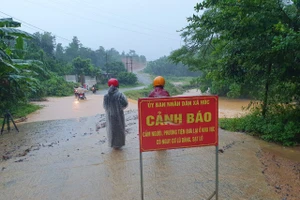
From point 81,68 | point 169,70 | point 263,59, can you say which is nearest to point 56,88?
point 81,68

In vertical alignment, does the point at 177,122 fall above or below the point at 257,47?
below

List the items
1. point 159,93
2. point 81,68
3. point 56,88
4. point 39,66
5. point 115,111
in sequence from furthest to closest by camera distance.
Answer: point 81,68 < point 56,88 < point 39,66 < point 115,111 < point 159,93

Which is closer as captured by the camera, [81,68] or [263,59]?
[263,59]

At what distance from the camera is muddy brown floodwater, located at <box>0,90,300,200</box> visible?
347cm

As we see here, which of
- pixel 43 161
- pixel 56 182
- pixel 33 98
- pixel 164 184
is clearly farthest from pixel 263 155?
pixel 33 98

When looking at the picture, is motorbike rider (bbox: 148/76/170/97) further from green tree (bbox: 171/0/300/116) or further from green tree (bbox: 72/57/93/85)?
green tree (bbox: 72/57/93/85)

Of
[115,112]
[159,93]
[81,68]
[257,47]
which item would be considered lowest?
[115,112]

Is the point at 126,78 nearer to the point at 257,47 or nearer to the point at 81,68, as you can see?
the point at 81,68

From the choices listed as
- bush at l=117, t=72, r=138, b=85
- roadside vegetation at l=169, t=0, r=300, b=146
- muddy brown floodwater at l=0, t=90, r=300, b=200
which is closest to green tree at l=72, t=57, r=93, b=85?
bush at l=117, t=72, r=138, b=85

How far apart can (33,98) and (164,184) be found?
22.4 metres

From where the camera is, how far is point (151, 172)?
4.18m

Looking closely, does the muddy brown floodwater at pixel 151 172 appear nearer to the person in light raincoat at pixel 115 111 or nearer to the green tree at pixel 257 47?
the person in light raincoat at pixel 115 111

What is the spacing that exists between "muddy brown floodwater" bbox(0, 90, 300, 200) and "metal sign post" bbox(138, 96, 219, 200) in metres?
0.92

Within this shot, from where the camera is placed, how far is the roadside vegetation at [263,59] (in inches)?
208
